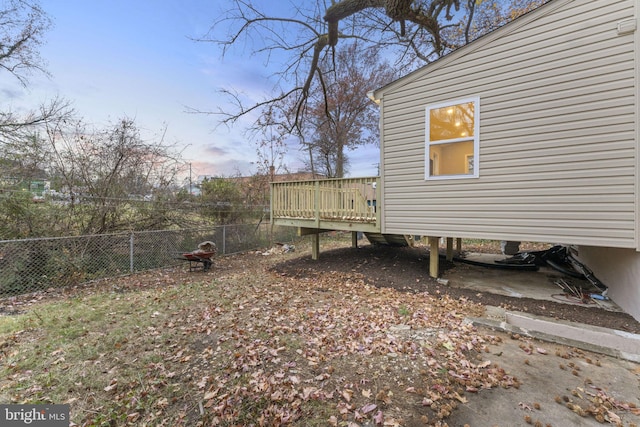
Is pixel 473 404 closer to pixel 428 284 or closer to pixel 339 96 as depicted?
pixel 428 284

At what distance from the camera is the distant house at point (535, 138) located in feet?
12.2

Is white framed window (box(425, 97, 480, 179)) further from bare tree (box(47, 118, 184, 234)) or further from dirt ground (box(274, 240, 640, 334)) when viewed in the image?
bare tree (box(47, 118, 184, 234))

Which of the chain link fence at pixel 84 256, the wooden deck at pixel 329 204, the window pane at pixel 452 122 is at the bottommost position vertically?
the chain link fence at pixel 84 256

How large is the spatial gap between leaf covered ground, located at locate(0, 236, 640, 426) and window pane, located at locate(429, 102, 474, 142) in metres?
2.92

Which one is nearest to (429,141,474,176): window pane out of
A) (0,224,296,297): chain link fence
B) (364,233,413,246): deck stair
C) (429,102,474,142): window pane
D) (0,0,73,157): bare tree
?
(429,102,474,142): window pane

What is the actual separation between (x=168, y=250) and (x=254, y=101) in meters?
4.85

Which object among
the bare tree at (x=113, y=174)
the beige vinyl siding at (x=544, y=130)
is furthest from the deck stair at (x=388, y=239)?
the bare tree at (x=113, y=174)

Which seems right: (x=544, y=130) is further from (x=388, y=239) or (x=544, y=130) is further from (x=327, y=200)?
(x=388, y=239)

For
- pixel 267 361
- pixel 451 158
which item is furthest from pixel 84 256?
pixel 451 158

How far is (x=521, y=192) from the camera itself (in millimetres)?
4391

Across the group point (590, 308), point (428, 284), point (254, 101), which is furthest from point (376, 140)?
point (590, 308)

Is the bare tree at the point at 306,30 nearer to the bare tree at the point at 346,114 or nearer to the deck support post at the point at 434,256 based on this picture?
the deck support post at the point at 434,256

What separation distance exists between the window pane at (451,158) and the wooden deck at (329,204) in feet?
3.94

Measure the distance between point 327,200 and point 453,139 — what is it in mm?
2986
